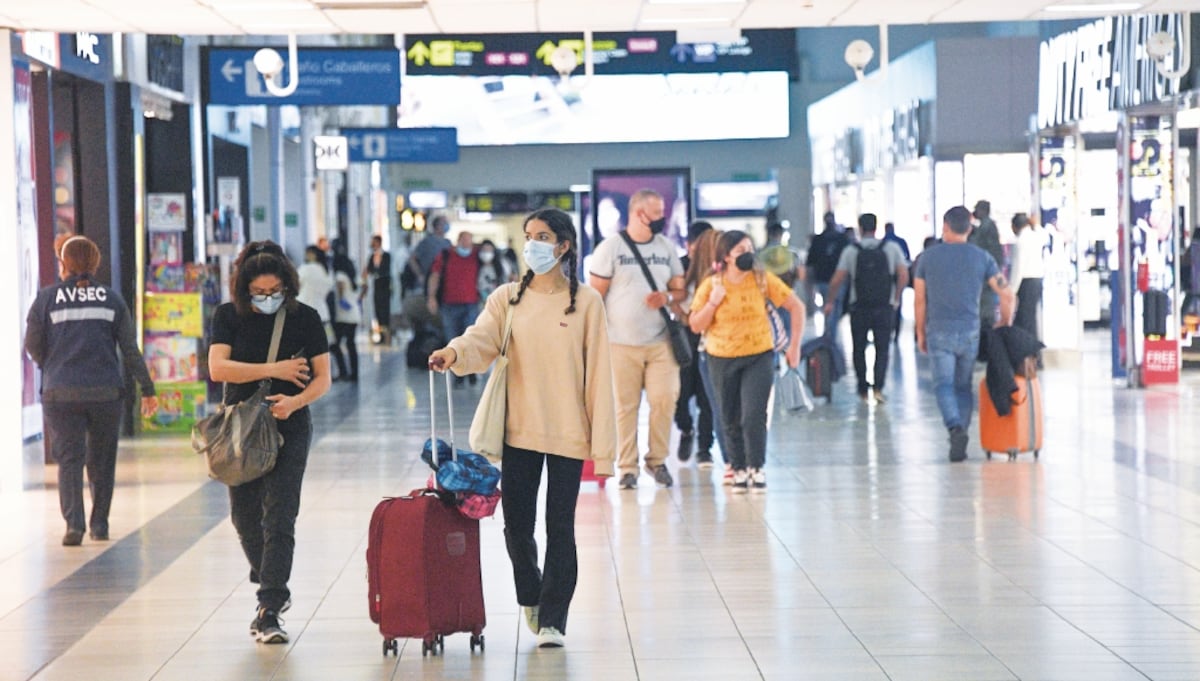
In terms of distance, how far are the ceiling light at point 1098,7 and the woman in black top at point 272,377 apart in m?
5.96

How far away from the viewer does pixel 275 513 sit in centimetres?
634

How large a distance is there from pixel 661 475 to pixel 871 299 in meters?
5.80

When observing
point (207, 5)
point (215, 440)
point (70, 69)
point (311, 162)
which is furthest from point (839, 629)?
point (311, 162)

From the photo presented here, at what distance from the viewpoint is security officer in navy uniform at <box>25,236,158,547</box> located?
8750 millimetres

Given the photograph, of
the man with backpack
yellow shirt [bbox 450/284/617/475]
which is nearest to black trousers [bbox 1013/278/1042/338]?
the man with backpack

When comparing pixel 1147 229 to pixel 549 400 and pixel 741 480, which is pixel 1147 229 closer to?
pixel 741 480

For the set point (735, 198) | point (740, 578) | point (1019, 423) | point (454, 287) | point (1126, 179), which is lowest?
point (740, 578)

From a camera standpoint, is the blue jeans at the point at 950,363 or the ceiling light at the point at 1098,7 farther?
the blue jeans at the point at 950,363

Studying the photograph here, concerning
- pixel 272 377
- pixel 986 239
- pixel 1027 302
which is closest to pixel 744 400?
pixel 272 377

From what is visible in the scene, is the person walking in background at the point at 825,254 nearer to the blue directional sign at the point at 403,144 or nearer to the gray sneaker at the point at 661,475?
the blue directional sign at the point at 403,144

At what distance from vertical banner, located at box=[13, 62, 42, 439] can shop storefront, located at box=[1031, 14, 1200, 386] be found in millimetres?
7888

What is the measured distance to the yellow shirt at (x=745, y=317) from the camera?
380 inches

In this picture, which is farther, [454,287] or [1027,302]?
[454,287]

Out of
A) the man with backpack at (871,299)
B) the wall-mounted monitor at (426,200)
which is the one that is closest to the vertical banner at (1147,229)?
the man with backpack at (871,299)
